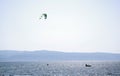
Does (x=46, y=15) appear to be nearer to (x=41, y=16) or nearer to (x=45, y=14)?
(x=45, y=14)

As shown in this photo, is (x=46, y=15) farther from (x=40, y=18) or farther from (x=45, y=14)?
(x=40, y=18)

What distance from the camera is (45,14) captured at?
41.1 metres

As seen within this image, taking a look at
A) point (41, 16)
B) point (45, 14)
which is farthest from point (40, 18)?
point (45, 14)

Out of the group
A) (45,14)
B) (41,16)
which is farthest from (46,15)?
(41,16)

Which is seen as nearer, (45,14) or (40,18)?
(40,18)

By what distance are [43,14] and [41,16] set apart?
1599mm

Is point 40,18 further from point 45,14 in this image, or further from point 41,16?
point 45,14

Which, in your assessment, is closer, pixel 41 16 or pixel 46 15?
pixel 41 16

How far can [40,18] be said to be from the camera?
37.4 meters

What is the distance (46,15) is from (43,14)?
7.26 feet

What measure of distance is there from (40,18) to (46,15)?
4.43 m

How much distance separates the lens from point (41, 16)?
37969mm

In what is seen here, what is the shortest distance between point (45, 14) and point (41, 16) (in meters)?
3.20

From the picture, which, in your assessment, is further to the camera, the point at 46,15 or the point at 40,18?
the point at 46,15
